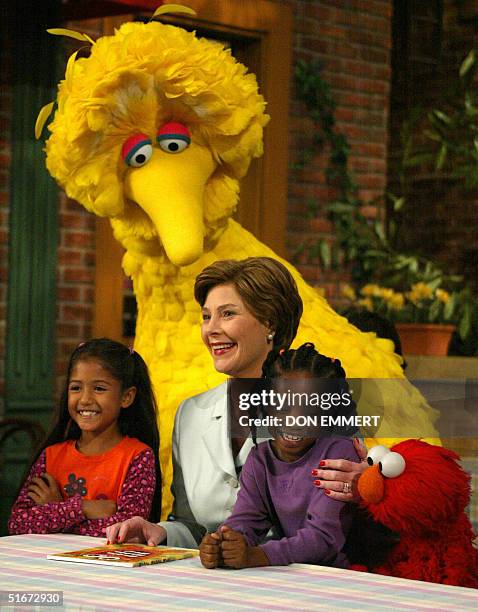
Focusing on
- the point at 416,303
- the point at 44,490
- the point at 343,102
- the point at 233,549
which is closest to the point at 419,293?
the point at 416,303

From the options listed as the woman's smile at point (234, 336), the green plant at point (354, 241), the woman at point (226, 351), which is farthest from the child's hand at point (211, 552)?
the green plant at point (354, 241)

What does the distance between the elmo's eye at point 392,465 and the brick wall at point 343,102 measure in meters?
3.04

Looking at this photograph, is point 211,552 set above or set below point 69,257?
below

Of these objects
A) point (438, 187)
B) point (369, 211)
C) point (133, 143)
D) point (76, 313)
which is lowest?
point (76, 313)

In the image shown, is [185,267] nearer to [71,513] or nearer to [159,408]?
[159,408]

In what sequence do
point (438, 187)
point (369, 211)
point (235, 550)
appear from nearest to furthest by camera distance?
point (235, 550) → point (369, 211) → point (438, 187)

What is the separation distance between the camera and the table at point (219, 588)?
5.56ft

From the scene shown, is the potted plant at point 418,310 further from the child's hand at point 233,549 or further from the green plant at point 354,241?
the child's hand at point 233,549

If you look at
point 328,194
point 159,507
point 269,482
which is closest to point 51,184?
point 328,194

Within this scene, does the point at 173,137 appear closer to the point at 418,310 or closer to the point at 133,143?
the point at 133,143

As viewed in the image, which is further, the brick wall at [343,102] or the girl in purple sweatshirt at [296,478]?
the brick wall at [343,102]

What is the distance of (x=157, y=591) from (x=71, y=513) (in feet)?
2.52

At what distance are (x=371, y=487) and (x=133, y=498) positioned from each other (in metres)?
0.67

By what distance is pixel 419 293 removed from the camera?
5445 millimetres
